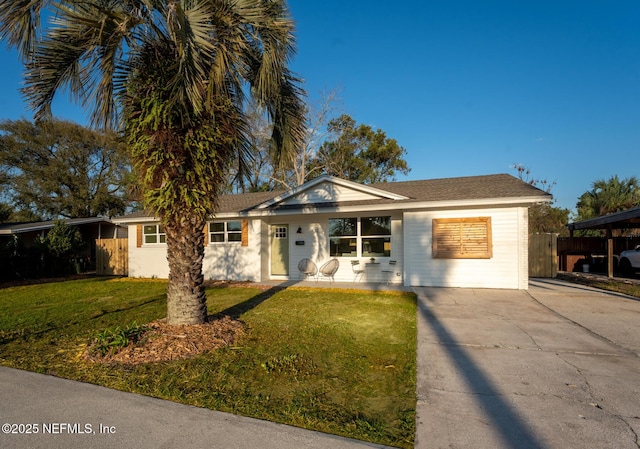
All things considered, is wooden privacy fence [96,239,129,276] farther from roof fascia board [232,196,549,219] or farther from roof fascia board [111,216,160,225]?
roof fascia board [232,196,549,219]

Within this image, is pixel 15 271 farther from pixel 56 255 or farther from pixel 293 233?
pixel 293 233

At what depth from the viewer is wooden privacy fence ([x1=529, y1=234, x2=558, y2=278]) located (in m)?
13.6

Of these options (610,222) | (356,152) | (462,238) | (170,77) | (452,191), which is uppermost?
(356,152)

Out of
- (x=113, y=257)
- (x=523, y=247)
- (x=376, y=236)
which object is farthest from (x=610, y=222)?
(x=113, y=257)

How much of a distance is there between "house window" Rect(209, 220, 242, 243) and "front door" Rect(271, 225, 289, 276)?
135 centimetres

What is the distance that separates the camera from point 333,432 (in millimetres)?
2863

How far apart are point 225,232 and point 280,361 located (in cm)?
947

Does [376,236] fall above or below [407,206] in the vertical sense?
below

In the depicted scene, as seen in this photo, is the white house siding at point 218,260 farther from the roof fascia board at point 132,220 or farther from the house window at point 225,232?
the roof fascia board at point 132,220

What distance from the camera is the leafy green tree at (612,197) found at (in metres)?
19.9

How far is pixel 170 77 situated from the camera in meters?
5.41

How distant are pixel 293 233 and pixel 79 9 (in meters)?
8.96

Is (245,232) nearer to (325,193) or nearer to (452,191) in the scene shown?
(325,193)

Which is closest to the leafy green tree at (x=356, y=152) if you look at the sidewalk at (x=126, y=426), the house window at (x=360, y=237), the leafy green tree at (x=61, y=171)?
the house window at (x=360, y=237)
